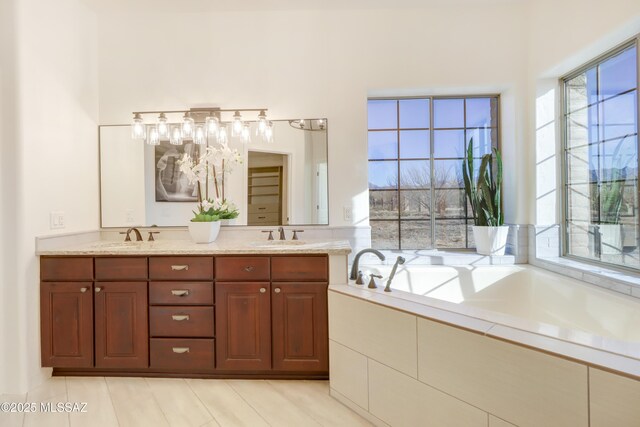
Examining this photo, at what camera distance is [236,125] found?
9.04 ft

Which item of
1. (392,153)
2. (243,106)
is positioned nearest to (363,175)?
(392,153)

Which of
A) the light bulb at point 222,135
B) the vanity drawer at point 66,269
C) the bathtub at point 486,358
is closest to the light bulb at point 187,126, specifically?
the light bulb at point 222,135

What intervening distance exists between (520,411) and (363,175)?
1.94 m

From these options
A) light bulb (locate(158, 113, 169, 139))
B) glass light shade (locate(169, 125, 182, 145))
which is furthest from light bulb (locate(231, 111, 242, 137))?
light bulb (locate(158, 113, 169, 139))

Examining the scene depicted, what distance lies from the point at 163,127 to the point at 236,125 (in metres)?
0.60

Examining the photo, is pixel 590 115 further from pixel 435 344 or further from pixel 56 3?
pixel 56 3

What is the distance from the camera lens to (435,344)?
4.78ft

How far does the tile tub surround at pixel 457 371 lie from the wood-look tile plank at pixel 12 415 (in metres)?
1.73

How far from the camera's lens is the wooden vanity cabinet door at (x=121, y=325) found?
2.19 metres

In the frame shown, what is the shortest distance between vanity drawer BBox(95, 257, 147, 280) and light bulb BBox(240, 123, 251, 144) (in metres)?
1.21

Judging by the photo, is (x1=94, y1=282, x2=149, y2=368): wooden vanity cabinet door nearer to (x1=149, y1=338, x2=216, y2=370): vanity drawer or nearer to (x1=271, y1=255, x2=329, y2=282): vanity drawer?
(x1=149, y1=338, x2=216, y2=370): vanity drawer

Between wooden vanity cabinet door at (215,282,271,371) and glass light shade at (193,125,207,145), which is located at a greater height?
glass light shade at (193,125,207,145)

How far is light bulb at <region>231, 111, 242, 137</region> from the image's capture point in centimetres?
272

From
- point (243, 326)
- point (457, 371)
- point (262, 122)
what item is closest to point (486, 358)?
point (457, 371)
